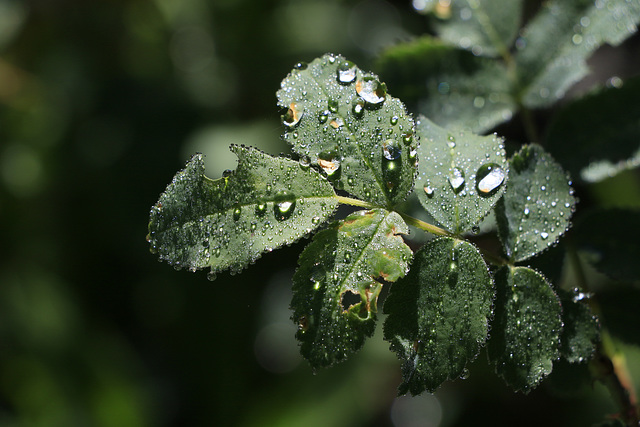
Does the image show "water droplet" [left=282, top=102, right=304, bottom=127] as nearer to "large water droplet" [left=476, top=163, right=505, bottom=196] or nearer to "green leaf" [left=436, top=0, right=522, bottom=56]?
"large water droplet" [left=476, top=163, right=505, bottom=196]

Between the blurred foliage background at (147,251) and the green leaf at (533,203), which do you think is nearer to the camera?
the green leaf at (533,203)

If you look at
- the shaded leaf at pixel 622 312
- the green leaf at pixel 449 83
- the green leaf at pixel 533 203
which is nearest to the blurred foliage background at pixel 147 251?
the green leaf at pixel 449 83

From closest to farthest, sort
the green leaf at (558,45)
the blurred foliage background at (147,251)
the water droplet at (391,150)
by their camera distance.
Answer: the water droplet at (391,150) < the green leaf at (558,45) < the blurred foliage background at (147,251)

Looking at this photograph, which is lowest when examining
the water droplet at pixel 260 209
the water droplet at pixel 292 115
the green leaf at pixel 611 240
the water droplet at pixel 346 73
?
the green leaf at pixel 611 240

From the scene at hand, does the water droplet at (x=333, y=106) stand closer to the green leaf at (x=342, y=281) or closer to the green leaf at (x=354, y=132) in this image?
the green leaf at (x=354, y=132)

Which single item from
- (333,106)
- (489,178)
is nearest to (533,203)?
(489,178)

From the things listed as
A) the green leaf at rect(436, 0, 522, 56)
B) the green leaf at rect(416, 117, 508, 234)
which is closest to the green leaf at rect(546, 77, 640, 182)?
the green leaf at rect(436, 0, 522, 56)

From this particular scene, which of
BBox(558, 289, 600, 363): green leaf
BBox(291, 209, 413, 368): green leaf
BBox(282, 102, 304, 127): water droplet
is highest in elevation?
BBox(282, 102, 304, 127): water droplet
